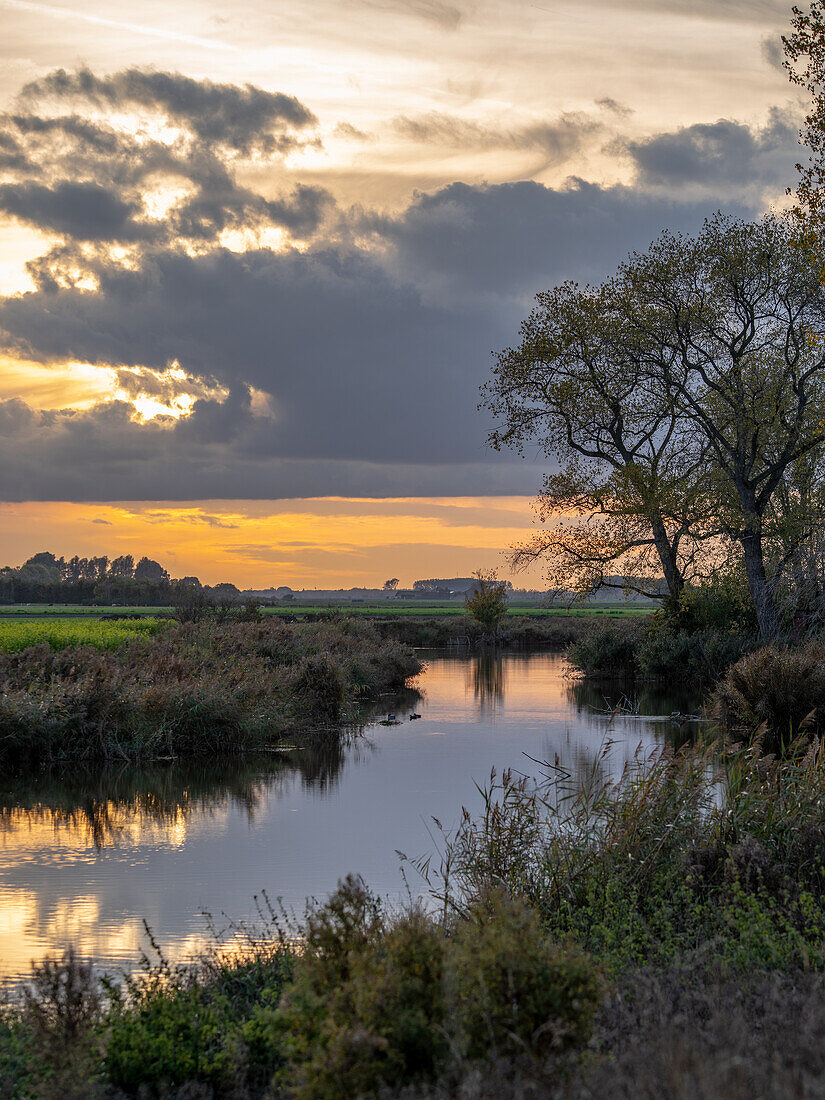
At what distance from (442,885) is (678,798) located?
2.43 meters

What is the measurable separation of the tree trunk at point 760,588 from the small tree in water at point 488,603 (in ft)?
108

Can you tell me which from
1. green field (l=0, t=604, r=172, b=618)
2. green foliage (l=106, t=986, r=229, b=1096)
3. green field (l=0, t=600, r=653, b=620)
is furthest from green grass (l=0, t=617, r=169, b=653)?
green field (l=0, t=604, r=172, b=618)

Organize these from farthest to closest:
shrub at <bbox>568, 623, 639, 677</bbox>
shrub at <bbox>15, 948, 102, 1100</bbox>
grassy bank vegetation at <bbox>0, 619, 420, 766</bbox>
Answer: shrub at <bbox>568, 623, 639, 677</bbox> → grassy bank vegetation at <bbox>0, 619, 420, 766</bbox> → shrub at <bbox>15, 948, 102, 1100</bbox>

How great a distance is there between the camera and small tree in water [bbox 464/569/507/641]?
6131 centimetres

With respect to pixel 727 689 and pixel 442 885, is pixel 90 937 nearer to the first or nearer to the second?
pixel 442 885

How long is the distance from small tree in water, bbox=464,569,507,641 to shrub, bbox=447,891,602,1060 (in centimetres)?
5593

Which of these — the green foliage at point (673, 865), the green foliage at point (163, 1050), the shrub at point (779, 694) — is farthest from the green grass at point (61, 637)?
the green foliage at point (163, 1050)

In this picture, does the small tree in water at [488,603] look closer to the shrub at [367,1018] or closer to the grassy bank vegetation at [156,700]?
the grassy bank vegetation at [156,700]

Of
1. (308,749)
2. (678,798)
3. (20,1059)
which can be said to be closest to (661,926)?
(678,798)

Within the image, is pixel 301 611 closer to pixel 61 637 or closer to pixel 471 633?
pixel 471 633

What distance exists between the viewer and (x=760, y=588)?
1069 inches

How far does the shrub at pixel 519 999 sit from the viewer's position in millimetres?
3990

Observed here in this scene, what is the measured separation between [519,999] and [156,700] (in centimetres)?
1580

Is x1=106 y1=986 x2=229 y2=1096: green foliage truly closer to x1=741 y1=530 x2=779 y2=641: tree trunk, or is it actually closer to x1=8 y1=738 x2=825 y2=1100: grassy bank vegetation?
x1=8 y1=738 x2=825 y2=1100: grassy bank vegetation
